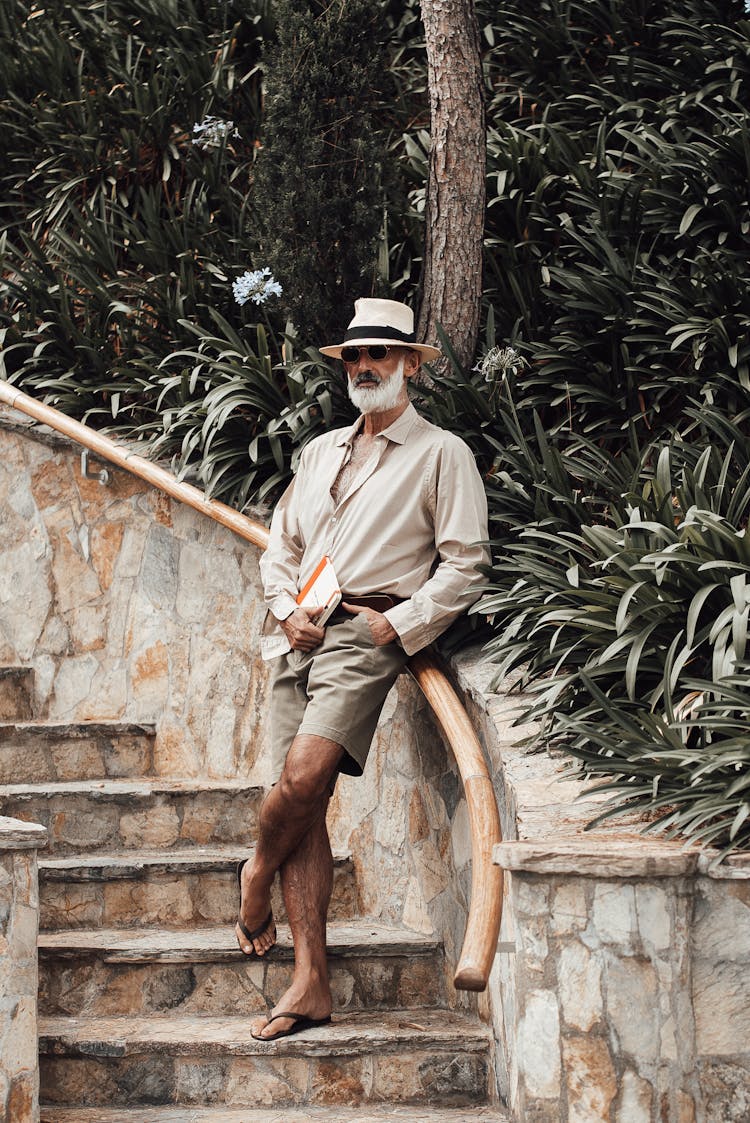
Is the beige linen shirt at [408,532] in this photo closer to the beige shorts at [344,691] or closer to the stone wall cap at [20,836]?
the beige shorts at [344,691]

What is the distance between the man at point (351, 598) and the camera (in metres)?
3.91

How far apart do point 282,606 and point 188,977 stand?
112cm

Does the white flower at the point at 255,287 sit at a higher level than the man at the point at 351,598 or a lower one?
higher

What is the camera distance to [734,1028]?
2957 mm

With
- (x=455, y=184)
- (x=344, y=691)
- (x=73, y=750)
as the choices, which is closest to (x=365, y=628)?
(x=344, y=691)

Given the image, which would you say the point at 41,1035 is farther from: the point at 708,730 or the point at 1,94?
the point at 1,94

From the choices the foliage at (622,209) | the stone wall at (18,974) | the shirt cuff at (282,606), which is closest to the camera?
the stone wall at (18,974)

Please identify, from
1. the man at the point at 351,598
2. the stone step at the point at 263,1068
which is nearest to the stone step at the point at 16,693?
the man at the point at 351,598

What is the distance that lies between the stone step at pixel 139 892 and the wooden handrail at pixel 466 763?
3.02 feet

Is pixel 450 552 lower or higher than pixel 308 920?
higher

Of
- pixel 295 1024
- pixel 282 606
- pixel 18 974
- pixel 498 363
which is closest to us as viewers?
pixel 18 974

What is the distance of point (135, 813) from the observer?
4.72 m

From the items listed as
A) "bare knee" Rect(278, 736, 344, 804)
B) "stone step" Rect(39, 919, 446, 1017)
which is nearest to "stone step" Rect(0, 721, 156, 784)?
"stone step" Rect(39, 919, 446, 1017)

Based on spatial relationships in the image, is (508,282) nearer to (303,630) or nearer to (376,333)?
(376,333)
